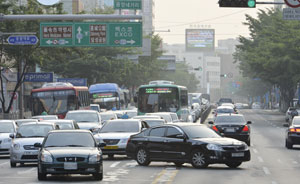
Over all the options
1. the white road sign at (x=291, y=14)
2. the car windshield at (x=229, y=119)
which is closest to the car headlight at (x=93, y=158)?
the white road sign at (x=291, y=14)

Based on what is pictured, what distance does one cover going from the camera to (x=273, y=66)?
77062mm

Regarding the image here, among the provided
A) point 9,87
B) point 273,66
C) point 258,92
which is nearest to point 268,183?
point 273,66

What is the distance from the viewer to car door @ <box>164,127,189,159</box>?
24120 millimetres

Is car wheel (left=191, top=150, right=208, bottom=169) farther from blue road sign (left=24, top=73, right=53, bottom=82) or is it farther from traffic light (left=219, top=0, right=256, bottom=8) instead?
blue road sign (left=24, top=73, right=53, bottom=82)

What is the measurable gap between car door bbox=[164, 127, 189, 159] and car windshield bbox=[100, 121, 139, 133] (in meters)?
4.14

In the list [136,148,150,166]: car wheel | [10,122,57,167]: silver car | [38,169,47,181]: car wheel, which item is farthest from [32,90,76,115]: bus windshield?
[38,169,47,181]: car wheel

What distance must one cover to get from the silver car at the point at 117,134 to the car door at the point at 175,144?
322cm

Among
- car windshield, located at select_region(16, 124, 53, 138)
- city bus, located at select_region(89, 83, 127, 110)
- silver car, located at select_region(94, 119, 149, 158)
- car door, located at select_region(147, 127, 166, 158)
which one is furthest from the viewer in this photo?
city bus, located at select_region(89, 83, 127, 110)

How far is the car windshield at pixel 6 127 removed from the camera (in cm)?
3158

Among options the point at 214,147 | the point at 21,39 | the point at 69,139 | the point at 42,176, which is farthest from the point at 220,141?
the point at 21,39

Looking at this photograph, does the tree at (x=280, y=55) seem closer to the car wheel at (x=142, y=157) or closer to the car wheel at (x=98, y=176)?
the car wheel at (x=142, y=157)

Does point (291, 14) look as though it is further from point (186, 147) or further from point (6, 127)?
point (6, 127)

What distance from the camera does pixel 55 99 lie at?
172 feet

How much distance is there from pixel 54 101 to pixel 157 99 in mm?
6973
